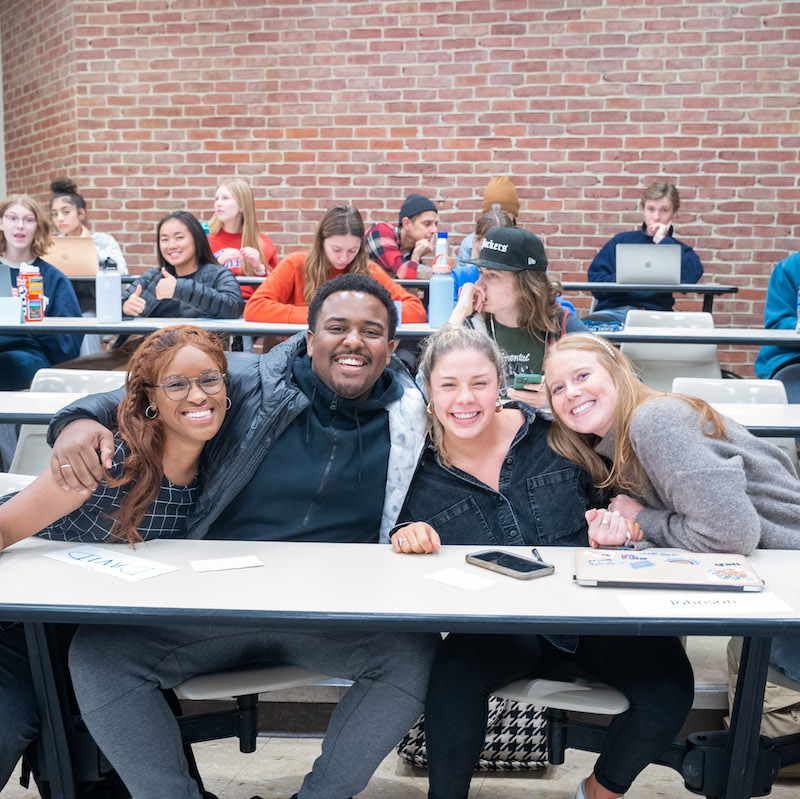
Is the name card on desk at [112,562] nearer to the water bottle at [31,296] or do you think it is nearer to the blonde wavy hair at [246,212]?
the water bottle at [31,296]

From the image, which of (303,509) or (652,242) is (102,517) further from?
(652,242)

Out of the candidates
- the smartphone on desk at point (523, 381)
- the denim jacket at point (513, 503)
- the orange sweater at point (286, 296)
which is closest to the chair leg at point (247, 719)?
the denim jacket at point (513, 503)

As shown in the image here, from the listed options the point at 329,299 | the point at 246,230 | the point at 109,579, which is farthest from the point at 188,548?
the point at 246,230

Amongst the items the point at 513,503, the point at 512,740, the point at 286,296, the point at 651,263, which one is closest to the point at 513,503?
the point at 513,503

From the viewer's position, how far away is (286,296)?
158 inches

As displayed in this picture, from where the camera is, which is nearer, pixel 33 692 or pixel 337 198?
pixel 33 692

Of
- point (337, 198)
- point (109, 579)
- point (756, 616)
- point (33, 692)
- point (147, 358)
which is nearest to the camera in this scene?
point (756, 616)

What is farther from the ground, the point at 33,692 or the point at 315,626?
the point at 315,626

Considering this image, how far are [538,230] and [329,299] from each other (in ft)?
13.9

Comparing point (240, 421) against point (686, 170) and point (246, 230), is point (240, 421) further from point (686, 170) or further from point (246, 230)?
point (686, 170)

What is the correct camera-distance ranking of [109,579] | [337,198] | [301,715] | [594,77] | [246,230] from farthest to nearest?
[337,198] → [594,77] → [246,230] → [301,715] → [109,579]

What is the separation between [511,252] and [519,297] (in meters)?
0.15

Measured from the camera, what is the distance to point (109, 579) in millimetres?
1550

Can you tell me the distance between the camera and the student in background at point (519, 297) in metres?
3.02
